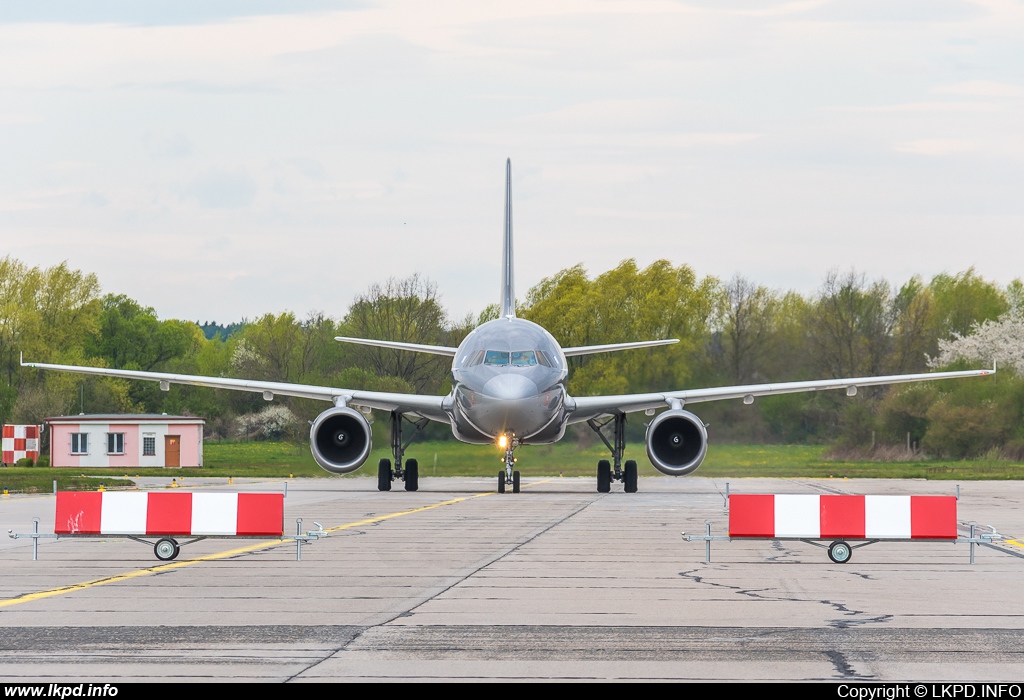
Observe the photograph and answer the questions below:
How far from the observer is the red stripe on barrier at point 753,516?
1378cm

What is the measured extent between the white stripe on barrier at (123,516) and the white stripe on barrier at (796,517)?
6782mm

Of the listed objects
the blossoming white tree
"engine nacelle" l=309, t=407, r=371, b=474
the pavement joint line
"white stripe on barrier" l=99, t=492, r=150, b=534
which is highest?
the blossoming white tree

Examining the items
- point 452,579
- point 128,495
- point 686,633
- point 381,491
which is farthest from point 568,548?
point 381,491

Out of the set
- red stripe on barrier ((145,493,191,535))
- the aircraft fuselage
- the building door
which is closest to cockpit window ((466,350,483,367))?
the aircraft fuselage

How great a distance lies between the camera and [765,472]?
129 feet

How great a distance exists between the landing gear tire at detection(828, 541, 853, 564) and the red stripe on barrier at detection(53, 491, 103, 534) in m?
7.96

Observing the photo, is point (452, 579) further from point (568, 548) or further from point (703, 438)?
point (703, 438)

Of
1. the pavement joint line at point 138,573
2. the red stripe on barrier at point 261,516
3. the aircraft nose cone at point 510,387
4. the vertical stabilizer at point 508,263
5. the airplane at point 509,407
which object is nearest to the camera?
the pavement joint line at point 138,573

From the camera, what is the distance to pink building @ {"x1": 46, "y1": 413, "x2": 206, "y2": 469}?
175ft

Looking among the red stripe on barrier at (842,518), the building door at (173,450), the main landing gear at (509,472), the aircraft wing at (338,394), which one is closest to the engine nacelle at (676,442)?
the main landing gear at (509,472)

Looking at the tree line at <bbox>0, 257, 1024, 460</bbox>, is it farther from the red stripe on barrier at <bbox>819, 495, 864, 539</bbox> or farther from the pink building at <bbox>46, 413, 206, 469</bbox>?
the red stripe on barrier at <bbox>819, 495, 864, 539</bbox>

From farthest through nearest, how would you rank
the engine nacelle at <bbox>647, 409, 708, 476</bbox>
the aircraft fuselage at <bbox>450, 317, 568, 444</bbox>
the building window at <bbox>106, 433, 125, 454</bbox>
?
the building window at <bbox>106, 433, 125, 454</bbox>, the engine nacelle at <bbox>647, 409, 708, 476</bbox>, the aircraft fuselage at <bbox>450, 317, 568, 444</bbox>

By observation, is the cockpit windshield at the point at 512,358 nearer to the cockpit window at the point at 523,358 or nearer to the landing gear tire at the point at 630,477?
the cockpit window at the point at 523,358

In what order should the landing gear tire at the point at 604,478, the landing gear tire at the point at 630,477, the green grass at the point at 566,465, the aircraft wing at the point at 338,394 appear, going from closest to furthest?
the aircraft wing at the point at 338,394 → the landing gear tire at the point at 630,477 → the landing gear tire at the point at 604,478 → the green grass at the point at 566,465
